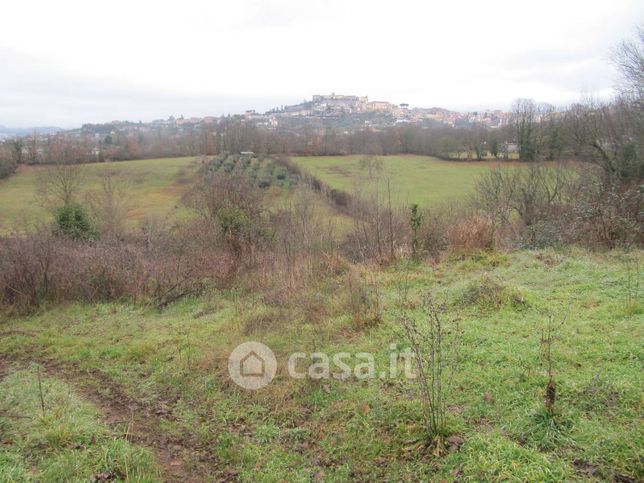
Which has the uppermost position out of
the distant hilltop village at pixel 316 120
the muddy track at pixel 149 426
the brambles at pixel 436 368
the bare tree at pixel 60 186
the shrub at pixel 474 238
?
the distant hilltop village at pixel 316 120

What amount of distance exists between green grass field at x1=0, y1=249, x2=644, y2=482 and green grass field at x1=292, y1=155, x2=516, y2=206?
2277 centimetres

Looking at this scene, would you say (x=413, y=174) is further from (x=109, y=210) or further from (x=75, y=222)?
(x=75, y=222)

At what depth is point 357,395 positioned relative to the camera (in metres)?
4.60

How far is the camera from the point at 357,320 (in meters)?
6.36

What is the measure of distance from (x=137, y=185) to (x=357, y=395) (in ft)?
150

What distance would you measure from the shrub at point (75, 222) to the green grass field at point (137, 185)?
9.62 meters

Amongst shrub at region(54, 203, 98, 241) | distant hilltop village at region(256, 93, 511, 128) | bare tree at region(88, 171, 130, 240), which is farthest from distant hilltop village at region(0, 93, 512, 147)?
shrub at region(54, 203, 98, 241)

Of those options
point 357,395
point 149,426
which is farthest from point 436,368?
point 149,426

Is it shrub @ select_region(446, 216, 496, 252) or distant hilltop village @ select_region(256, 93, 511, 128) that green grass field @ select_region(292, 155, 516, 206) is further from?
distant hilltop village @ select_region(256, 93, 511, 128)

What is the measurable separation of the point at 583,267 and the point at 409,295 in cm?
341

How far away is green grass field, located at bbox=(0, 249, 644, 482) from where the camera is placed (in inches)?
135
